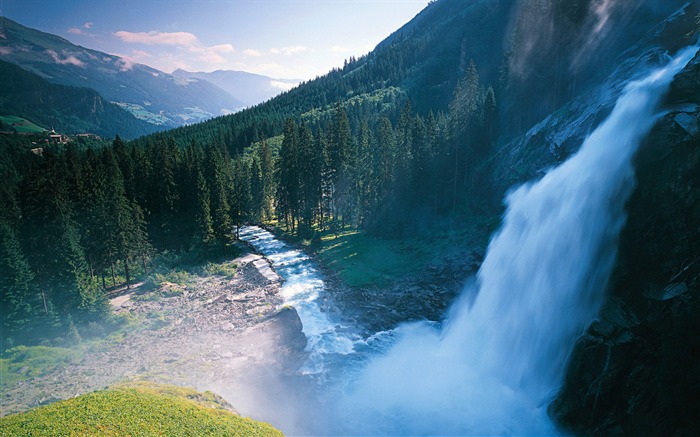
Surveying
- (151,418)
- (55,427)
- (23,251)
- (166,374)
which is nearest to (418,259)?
(166,374)

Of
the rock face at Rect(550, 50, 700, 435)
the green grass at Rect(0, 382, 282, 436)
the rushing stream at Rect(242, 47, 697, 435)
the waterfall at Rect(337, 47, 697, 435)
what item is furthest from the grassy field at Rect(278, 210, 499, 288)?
the green grass at Rect(0, 382, 282, 436)

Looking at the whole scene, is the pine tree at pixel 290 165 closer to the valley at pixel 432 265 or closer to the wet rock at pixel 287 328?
the valley at pixel 432 265

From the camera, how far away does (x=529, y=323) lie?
28.8 m

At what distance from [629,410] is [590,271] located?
9112 mm

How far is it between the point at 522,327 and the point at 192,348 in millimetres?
28957

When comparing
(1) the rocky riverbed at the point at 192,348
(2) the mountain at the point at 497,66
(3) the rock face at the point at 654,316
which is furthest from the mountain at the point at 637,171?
(1) the rocky riverbed at the point at 192,348

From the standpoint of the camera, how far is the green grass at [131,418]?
50.2 feet

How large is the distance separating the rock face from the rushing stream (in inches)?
48.0

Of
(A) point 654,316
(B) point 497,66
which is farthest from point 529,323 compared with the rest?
(B) point 497,66

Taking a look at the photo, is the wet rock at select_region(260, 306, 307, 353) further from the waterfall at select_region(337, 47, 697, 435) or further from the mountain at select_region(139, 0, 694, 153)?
the mountain at select_region(139, 0, 694, 153)

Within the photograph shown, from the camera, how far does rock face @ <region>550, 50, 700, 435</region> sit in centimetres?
1978

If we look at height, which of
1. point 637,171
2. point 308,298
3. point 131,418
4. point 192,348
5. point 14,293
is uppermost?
point 637,171

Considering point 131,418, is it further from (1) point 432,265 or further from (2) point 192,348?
(1) point 432,265

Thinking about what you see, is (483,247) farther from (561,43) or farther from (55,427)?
(55,427)
